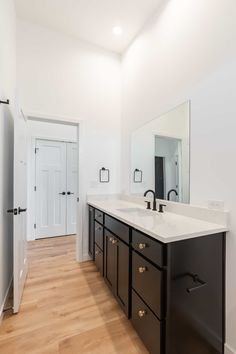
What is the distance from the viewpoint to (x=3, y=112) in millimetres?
1743

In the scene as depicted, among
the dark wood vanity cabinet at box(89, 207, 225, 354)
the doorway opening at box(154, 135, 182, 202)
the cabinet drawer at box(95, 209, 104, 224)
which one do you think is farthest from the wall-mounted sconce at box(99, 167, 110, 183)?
Result: the dark wood vanity cabinet at box(89, 207, 225, 354)

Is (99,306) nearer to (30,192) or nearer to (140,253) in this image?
(140,253)

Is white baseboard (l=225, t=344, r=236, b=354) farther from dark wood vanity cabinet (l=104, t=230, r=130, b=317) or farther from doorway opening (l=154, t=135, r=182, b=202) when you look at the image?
doorway opening (l=154, t=135, r=182, b=202)

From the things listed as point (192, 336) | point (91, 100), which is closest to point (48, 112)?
point (91, 100)

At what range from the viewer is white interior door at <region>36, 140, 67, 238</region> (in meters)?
3.92

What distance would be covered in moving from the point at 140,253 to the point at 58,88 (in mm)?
2547

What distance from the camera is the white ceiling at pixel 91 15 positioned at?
88.9 inches

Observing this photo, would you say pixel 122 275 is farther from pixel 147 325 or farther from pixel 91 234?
pixel 91 234

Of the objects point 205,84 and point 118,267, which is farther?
point 118,267

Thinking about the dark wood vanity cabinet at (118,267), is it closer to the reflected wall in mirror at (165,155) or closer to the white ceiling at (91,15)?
the reflected wall in mirror at (165,155)

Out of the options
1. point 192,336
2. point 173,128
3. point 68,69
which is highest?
point 68,69

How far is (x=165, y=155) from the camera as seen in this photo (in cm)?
215

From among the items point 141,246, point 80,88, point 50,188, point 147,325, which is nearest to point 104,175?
point 80,88

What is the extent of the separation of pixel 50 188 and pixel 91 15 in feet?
9.86
